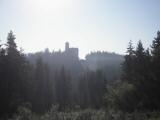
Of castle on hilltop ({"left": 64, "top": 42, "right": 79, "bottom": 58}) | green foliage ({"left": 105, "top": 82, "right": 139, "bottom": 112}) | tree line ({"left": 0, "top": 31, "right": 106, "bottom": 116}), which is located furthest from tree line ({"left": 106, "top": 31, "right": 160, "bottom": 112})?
castle on hilltop ({"left": 64, "top": 42, "right": 79, "bottom": 58})

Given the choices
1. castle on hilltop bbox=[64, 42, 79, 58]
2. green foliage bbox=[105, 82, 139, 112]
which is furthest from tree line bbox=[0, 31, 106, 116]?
castle on hilltop bbox=[64, 42, 79, 58]

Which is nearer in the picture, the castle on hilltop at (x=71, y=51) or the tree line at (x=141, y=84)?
the tree line at (x=141, y=84)

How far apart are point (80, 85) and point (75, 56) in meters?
75.4

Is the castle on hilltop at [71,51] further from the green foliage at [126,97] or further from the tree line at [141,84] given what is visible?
the green foliage at [126,97]

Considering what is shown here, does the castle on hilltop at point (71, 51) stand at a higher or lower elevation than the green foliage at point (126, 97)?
higher

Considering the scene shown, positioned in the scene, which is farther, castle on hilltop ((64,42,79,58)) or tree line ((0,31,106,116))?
castle on hilltop ((64,42,79,58))

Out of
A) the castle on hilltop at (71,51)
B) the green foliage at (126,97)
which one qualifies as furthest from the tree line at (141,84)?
the castle on hilltop at (71,51)

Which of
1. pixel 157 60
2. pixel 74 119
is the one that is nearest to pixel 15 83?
pixel 157 60

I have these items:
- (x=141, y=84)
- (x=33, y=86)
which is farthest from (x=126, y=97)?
(x=33, y=86)

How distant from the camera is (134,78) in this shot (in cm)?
3747

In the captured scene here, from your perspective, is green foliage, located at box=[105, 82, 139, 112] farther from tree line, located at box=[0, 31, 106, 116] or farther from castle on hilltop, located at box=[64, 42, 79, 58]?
castle on hilltop, located at box=[64, 42, 79, 58]

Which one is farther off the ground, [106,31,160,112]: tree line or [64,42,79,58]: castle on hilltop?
[64,42,79,58]: castle on hilltop

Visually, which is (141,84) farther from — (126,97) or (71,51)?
(71,51)

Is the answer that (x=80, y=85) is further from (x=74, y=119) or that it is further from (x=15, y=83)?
(x=74, y=119)
